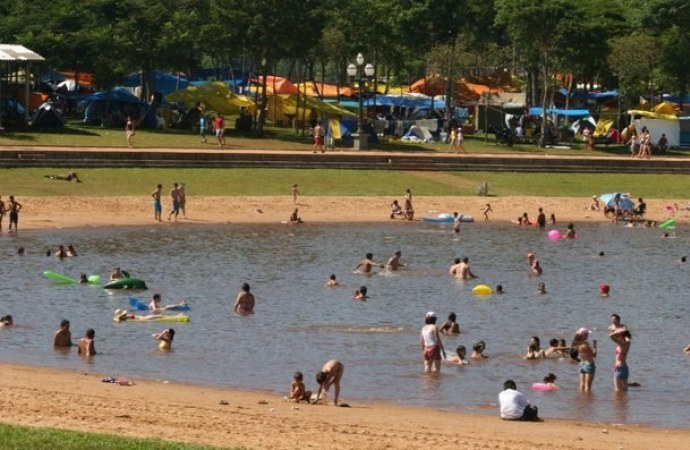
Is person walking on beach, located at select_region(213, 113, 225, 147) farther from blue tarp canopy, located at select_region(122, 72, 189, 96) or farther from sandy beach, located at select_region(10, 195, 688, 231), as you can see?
blue tarp canopy, located at select_region(122, 72, 189, 96)

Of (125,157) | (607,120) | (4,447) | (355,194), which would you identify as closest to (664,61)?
(607,120)

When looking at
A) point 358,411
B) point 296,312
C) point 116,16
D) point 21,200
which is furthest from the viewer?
point 116,16

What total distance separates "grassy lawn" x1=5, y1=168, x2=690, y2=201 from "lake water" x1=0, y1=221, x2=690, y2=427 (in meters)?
4.71

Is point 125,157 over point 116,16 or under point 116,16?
under

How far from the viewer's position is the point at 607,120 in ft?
240

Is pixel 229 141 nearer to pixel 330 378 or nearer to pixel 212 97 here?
pixel 212 97

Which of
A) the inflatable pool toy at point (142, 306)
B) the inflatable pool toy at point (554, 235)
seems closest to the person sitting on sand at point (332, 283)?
the inflatable pool toy at point (142, 306)

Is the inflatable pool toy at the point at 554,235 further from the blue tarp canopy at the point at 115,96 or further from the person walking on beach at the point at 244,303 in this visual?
the blue tarp canopy at the point at 115,96

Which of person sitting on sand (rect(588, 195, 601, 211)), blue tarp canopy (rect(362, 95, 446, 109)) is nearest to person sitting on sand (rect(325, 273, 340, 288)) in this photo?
person sitting on sand (rect(588, 195, 601, 211))

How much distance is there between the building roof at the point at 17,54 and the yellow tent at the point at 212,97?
7.95 m

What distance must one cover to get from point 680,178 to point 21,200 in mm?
26943

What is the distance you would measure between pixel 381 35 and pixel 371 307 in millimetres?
44440

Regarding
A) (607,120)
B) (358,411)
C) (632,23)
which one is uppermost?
(632,23)

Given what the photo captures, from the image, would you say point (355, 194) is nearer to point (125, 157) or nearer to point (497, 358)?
point (125, 157)
